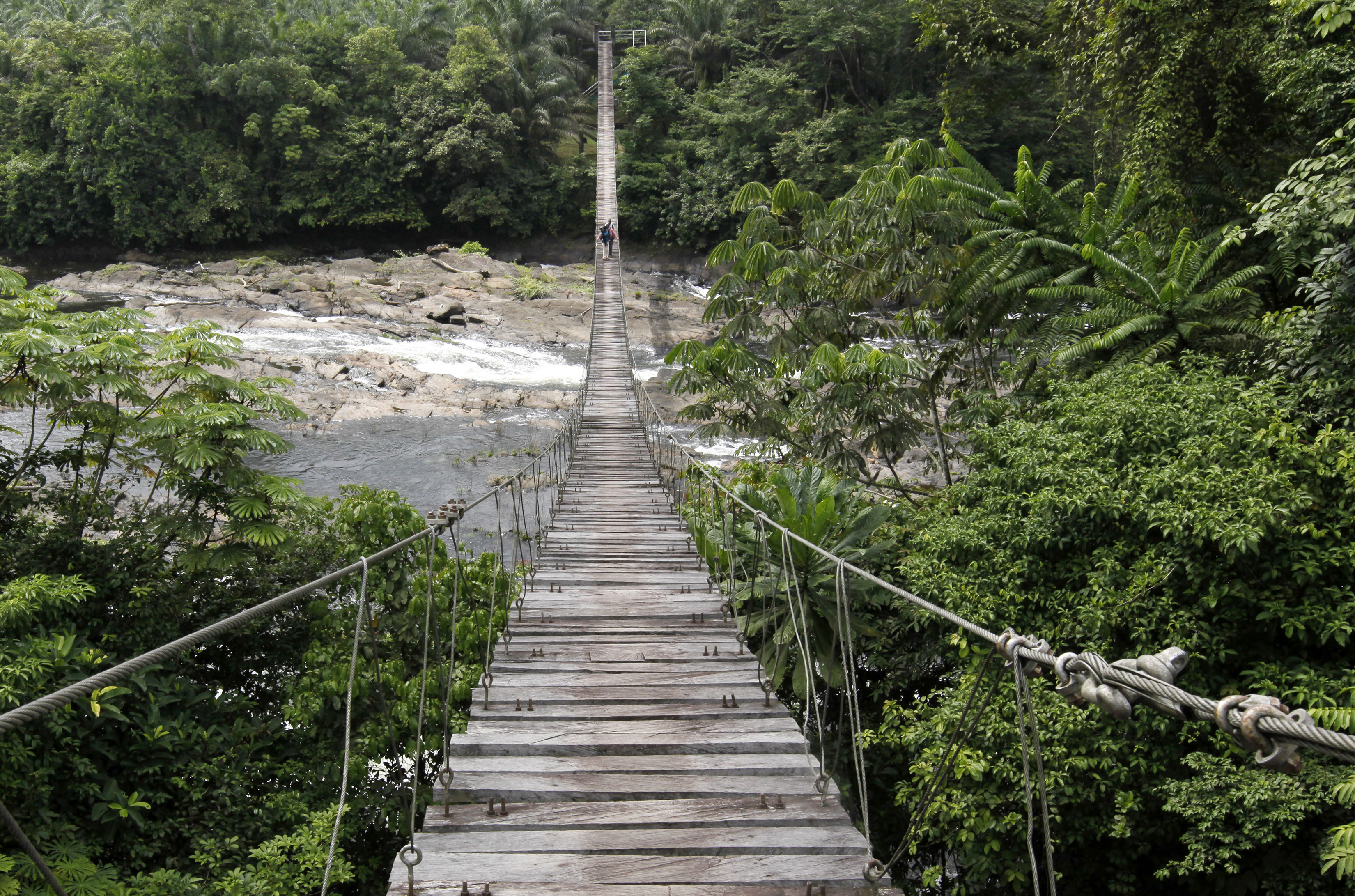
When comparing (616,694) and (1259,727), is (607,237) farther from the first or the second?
(1259,727)

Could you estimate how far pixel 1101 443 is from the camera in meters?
3.97

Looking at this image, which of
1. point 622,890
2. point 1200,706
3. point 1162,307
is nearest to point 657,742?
point 622,890

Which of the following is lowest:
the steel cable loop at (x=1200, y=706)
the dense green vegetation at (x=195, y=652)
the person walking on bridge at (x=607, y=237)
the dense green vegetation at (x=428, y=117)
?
the dense green vegetation at (x=195, y=652)

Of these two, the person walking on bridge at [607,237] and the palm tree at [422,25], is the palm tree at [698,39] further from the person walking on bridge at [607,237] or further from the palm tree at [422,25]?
the person walking on bridge at [607,237]

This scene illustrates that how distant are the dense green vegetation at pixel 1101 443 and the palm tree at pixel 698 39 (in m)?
16.0

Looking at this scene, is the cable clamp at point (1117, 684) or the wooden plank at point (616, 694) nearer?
the cable clamp at point (1117, 684)

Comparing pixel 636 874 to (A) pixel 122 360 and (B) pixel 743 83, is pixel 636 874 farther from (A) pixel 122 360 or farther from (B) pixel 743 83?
(B) pixel 743 83

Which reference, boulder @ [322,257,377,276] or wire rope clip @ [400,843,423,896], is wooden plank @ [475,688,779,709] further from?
boulder @ [322,257,377,276]

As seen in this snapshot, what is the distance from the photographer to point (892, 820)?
440 cm

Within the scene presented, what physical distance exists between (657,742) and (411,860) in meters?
0.86

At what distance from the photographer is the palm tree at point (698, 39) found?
71.5ft

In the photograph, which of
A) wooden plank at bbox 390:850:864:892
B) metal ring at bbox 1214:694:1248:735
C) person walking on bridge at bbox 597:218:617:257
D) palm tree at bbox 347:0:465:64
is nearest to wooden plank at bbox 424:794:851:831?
wooden plank at bbox 390:850:864:892

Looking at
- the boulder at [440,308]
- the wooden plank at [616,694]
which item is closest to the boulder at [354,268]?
the boulder at [440,308]

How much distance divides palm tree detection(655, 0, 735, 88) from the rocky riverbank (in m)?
7.71
